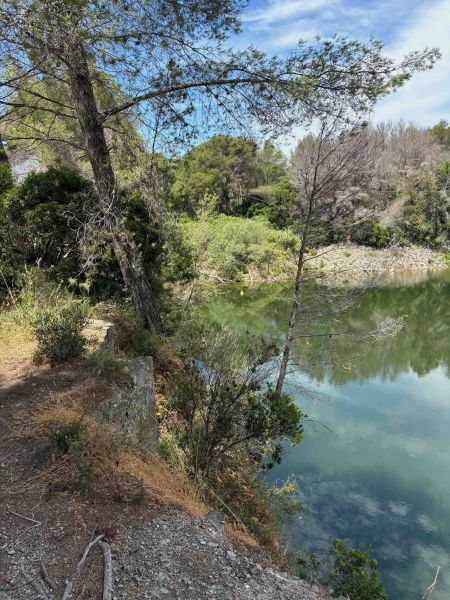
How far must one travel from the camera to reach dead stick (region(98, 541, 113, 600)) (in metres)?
2.40

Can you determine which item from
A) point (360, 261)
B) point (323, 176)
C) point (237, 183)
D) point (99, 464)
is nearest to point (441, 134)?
point (237, 183)

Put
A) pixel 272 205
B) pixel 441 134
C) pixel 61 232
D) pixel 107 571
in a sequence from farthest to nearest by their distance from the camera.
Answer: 1. pixel 441 134
2. pixel 272 205
3. pixel 61 232
4. pixel 107 571

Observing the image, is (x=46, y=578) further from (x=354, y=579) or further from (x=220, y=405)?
(x=354, y=579)

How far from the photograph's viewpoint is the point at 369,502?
7.62 meters

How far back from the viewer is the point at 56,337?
202 inches

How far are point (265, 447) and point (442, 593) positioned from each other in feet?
9.97

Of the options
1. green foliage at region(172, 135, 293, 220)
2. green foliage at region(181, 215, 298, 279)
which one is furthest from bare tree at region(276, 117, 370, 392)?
green foliage at region(172, 135, 293, 220)

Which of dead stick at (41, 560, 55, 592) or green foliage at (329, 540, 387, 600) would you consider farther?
green foliage at (329, 540, 387, 600)

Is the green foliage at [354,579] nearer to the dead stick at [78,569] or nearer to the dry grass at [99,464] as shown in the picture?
the dry grass at [99,464]

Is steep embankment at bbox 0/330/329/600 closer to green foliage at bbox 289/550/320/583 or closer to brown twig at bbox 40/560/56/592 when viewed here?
brown twig at bbox 40/560/56/592

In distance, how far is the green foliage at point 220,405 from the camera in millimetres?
5082

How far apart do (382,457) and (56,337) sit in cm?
689

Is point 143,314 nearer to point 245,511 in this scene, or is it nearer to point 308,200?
point 245,511

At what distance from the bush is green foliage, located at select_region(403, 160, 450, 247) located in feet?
116
